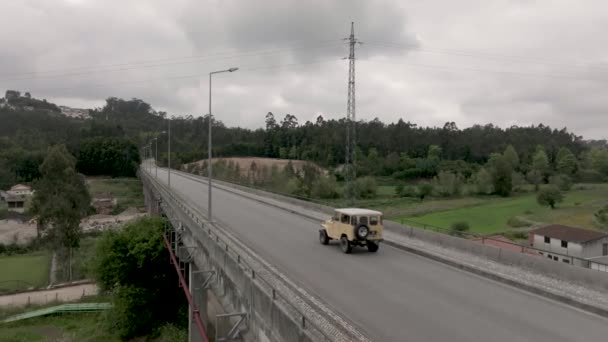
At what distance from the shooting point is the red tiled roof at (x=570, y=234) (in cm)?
4425

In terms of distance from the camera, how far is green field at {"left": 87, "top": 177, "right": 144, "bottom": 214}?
304ft

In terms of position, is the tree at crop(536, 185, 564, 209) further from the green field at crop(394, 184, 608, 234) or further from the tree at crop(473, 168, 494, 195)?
the tree at crop(473, 168, 494, 195)

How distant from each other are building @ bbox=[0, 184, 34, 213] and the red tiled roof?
92942 millimetres

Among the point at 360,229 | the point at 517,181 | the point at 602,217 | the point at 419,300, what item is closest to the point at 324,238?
the point at 360,229

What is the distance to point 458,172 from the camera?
117 metres

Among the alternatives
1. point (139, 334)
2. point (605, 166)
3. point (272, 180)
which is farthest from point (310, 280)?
point (605, 166)

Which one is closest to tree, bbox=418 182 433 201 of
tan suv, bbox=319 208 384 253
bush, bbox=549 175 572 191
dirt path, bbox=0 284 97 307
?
bush, bbox=549 175 572 191

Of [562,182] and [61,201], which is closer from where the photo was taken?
[61,201]

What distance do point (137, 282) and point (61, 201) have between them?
2365cm

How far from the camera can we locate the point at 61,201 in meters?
49.3

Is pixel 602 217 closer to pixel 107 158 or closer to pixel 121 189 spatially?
pixel 121 189

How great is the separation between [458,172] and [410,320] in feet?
369

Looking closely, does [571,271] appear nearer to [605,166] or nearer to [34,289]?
[34,289]

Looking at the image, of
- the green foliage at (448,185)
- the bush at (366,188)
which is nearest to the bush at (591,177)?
the green foliage at (448,185)
